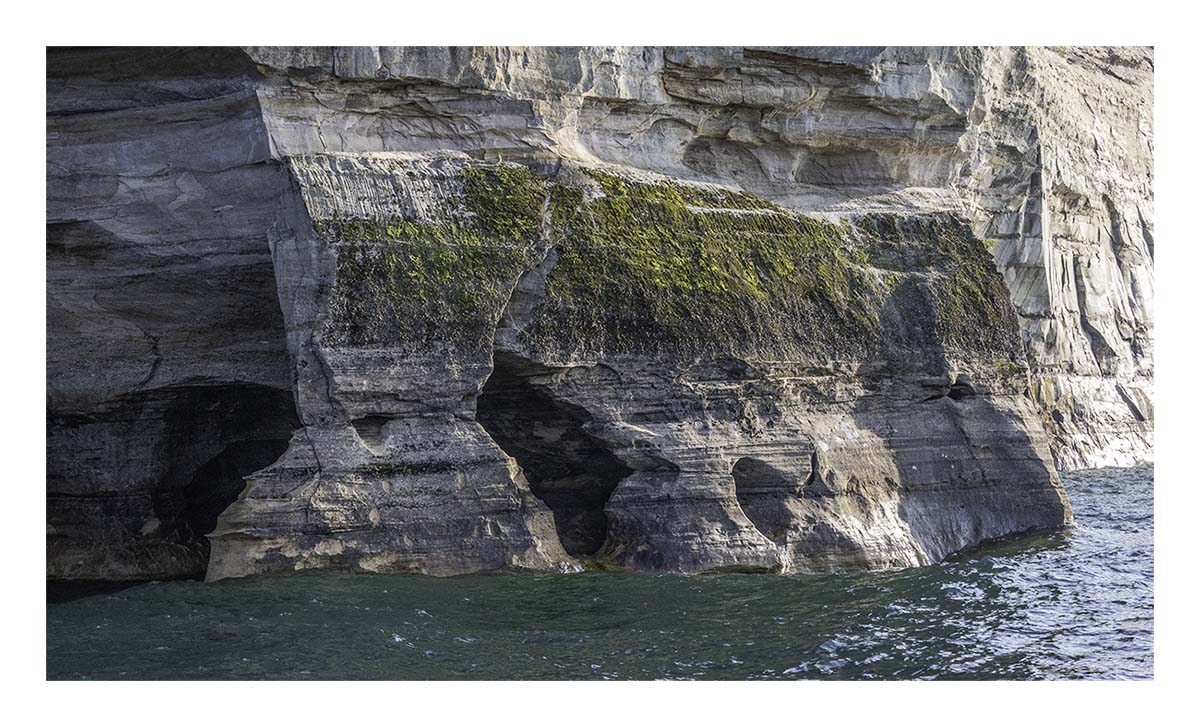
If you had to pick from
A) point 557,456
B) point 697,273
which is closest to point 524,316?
point 557,456

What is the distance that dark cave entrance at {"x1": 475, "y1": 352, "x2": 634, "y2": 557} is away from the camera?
62.5ft

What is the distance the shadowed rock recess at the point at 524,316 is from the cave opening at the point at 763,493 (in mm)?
37

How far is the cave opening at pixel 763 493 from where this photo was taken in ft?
61.2

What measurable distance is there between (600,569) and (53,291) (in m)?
8.81

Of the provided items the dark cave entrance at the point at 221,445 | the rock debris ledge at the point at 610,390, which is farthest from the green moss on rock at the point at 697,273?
the dark cave entrance at the point at 221,445

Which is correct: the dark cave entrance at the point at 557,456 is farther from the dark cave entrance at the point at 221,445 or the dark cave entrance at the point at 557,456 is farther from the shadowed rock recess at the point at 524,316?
the dark cave entrance at the point at 221,445

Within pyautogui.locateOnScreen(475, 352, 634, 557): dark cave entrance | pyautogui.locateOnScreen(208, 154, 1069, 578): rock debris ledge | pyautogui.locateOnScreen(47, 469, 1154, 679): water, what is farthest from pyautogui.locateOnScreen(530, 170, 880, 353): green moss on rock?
pyautogui.locateOnScreen(47, 469, 1154, 679): water

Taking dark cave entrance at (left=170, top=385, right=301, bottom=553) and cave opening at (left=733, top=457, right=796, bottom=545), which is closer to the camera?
cave opening at (left=733, top=457, right=796, bottom=545)

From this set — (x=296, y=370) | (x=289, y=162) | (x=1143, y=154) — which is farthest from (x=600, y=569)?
(x=1143, y=154)

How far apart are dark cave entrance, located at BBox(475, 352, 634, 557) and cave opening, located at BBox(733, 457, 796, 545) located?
1546 mm

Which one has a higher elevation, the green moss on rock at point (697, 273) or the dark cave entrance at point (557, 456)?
the green moss on rock at point (697, 273)

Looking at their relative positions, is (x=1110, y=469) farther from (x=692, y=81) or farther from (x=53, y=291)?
(x=53, y=291)

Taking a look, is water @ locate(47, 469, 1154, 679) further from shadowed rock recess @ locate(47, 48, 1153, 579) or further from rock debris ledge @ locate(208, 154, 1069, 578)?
shadowed rock recess @ locate(47, 48, 1153, 579)

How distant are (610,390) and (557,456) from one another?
143 centimetres
